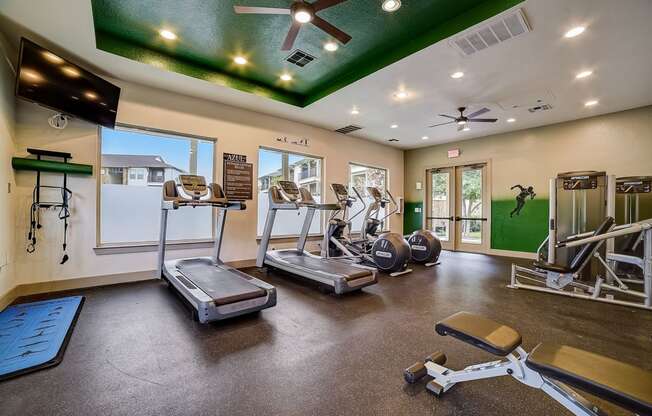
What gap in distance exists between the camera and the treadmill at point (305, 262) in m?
3.58

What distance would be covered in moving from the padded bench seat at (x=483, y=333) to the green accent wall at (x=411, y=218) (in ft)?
23.5

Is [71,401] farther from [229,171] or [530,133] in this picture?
[530,133]

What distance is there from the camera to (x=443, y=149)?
8.06 meters

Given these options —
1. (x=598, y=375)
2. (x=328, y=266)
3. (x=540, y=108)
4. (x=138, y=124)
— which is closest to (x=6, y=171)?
(x=138, y=124)

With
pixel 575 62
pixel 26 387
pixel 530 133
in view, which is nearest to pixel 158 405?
pixel 26 387

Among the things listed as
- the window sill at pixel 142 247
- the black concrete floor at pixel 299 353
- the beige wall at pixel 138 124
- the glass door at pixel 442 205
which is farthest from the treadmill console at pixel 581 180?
the window sill at pixel 142 247

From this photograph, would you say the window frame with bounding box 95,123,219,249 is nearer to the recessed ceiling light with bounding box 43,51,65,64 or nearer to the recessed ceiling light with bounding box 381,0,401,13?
the recessed ceiling light with bounding box 43,51,65,64

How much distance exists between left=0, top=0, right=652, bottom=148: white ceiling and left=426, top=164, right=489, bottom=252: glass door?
1.70m

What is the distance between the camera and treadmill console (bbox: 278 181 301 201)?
4.45 meters

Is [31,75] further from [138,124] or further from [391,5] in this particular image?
[391,5]

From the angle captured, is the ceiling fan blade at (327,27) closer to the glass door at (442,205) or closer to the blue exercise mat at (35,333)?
the blue exercise mat at (35,333)

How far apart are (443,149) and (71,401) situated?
8747mm

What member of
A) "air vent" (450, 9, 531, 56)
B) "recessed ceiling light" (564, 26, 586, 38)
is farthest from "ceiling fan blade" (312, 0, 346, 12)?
"recessed ceiling light" (564, 26, 586, 38)

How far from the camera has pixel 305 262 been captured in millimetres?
4383
